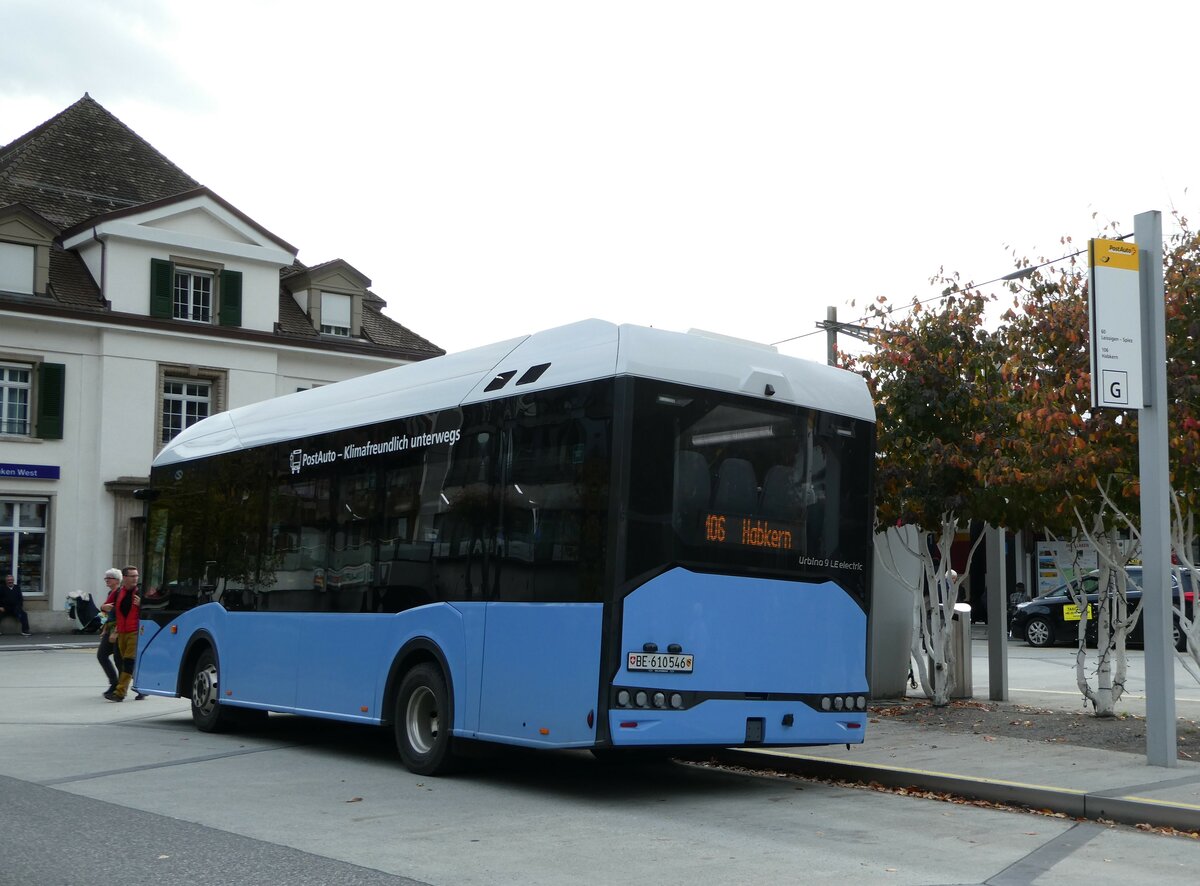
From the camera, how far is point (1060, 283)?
12852 mm

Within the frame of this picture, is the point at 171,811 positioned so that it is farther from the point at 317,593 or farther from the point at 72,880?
the point at 317,593

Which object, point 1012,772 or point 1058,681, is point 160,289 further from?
point 1012,772

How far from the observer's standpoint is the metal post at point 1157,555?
10.2 m

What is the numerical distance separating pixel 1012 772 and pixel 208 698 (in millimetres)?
7949

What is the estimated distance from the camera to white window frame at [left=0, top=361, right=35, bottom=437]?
3547 centimetres

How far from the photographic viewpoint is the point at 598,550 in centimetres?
901

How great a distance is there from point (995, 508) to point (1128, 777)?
454cm

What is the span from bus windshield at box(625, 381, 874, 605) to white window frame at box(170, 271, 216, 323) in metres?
31.3

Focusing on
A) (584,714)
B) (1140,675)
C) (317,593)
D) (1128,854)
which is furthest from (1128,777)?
(1140,675)

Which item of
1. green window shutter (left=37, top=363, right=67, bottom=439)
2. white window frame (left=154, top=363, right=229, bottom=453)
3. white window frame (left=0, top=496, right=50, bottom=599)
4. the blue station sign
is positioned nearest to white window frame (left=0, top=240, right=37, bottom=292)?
green window shutter (left=37, top=363, right=67, bottom=439)

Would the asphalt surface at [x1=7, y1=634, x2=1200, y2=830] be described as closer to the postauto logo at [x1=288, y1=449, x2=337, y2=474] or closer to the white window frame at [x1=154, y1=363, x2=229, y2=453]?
the postauto logo at [x1=288, y1=449, x2=337, y2=474]

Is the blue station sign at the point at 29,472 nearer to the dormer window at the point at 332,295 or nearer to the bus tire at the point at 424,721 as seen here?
the dormer window at the point at 332,295

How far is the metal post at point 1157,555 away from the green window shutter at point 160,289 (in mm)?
31539


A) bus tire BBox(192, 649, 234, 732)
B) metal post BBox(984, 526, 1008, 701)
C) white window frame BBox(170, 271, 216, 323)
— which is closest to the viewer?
bus tire BBox(192, 649, 234, 732)
